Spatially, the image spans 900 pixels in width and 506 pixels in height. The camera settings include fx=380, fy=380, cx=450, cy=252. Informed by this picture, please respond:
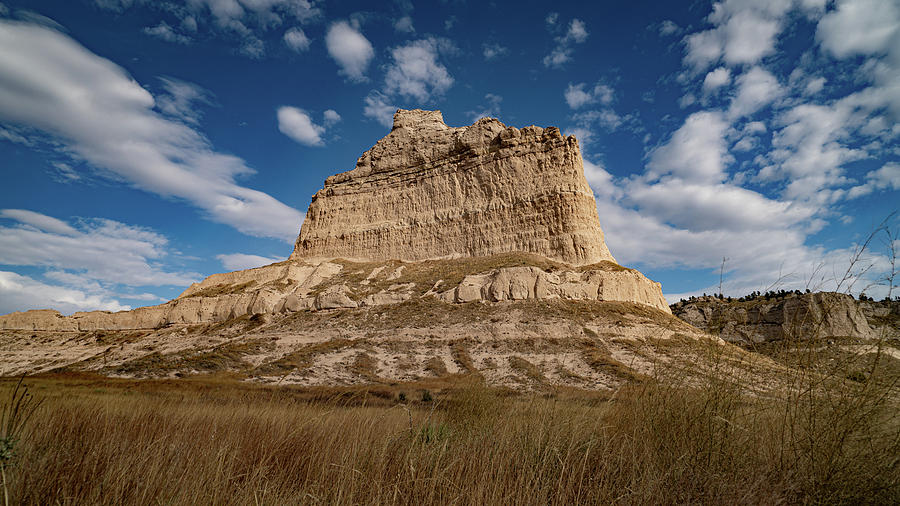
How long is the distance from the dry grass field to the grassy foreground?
0.01m

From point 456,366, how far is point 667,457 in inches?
833

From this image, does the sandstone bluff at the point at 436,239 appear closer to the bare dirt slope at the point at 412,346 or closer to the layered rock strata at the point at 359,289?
the layered rock strata at the point at 359,289

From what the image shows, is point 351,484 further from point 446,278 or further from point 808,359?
point 446,278

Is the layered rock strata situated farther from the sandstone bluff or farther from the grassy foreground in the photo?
the grassy foreground

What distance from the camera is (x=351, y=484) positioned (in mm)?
2449

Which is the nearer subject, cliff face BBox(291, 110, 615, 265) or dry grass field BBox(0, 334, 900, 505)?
dry grass field BBox(0, 334, 900, 505)

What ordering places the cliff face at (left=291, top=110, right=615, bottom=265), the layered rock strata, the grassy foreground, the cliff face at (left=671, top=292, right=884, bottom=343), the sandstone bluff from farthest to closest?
the cliff face at (left=291, top=110, right=615, bottom=265) → the sandstone bluff → the layered rock strata → the cliff face at (left=671, top=292, right=884, bottom=343) → the grassy foreground

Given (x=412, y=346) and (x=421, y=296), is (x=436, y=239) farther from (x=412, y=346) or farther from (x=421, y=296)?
(x=412, y=346)

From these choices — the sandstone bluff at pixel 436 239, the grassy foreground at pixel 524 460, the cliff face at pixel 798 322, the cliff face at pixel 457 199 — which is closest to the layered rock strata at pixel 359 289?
the sandstone bluff at pixel 436 239

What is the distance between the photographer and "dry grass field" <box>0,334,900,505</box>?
234cm

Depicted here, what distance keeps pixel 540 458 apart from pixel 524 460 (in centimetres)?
27

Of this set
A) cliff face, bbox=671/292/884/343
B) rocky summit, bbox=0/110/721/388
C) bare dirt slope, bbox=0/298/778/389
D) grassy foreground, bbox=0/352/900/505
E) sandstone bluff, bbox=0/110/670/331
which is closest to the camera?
grassy foreground, bbox=0/352/900/505

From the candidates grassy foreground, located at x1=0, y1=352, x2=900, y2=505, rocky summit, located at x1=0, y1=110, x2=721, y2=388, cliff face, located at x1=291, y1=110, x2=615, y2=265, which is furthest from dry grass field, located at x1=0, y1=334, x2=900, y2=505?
cliff face, located at x1=291, y1=110, x2=615, y2=265

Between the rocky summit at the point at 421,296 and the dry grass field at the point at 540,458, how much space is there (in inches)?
533
